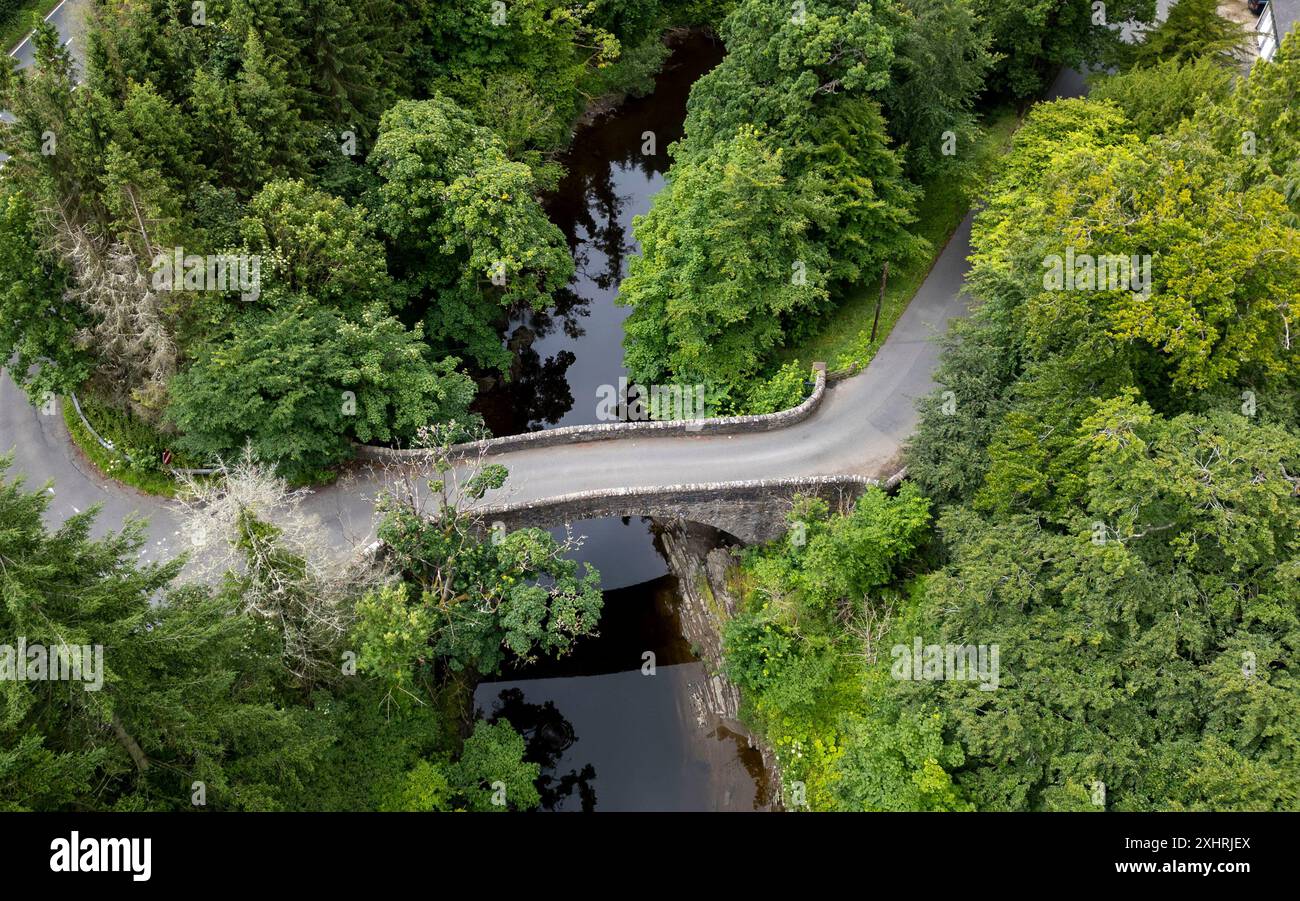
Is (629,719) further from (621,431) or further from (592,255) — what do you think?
(592,255)

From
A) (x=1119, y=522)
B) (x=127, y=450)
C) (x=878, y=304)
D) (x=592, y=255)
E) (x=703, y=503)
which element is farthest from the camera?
(x=592, y=255)

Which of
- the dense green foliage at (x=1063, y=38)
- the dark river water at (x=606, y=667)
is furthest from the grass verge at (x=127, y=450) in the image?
the dense green foliage at (x=1063, y=38)

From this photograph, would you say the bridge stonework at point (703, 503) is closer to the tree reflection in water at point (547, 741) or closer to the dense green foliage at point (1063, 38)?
the tree reflection in water at point (547, 741)

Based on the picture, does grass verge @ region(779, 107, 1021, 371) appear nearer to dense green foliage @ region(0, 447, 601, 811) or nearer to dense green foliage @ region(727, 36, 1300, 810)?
dense green foliage @ region(727, 36, 1300, 810)

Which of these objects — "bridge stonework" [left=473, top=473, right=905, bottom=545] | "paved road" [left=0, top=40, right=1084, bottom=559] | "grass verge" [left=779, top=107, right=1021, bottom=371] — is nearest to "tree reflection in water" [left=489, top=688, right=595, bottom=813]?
"bridge stonework" [left=473, top=473, right=905, bottom=545]

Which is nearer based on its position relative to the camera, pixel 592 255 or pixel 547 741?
pixel 547 741

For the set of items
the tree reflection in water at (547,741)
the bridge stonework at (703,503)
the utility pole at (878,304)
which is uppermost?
the utility pole at (878,304)

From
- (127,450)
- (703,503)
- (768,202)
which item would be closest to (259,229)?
(127,450)
